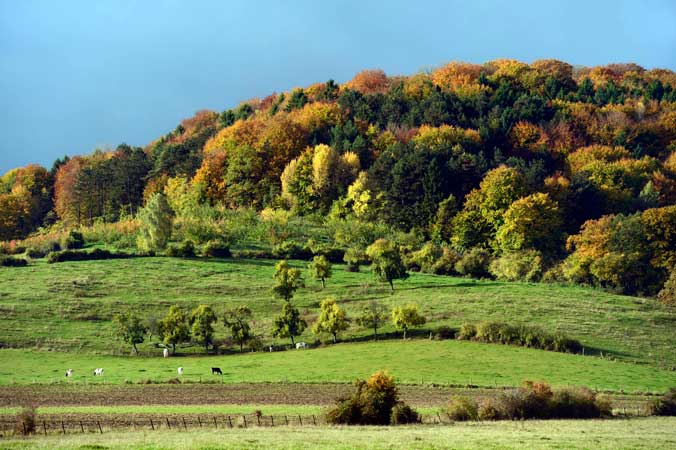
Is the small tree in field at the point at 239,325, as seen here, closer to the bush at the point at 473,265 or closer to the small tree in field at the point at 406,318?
the small tree in field at the point at 406,318

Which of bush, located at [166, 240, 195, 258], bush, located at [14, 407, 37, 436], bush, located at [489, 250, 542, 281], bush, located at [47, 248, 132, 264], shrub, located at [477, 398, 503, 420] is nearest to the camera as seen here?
bush, located at [14, 407, 37, 436]

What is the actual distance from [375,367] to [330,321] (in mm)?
12820

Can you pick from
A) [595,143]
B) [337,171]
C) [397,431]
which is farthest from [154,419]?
[595,143]

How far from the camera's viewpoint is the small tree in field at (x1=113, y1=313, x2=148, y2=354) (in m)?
79.4

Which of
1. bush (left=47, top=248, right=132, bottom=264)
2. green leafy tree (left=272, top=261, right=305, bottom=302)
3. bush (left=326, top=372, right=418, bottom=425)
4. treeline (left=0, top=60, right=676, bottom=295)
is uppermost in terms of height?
treeline (left=0, top=60, right=676, bottom=295)

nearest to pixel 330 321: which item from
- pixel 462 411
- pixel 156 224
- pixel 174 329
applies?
pixel 174 329

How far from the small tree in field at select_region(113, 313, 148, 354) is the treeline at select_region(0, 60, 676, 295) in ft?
133

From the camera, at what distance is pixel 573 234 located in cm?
13062

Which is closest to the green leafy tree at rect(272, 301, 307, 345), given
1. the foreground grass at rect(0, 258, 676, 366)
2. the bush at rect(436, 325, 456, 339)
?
the foreground grass at rect(0, 258, 676, 366)

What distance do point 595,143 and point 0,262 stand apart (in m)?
110

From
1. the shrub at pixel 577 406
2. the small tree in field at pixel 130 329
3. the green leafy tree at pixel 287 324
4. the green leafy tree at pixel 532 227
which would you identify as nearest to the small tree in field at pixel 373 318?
the green leafy tree at pixel 287 324

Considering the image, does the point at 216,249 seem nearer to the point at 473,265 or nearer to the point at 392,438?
the point at 473,265

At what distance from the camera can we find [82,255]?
374 feet

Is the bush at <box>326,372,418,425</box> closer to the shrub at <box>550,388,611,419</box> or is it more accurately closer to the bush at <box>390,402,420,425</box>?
the bush at <box>390,402,420,425</box>
